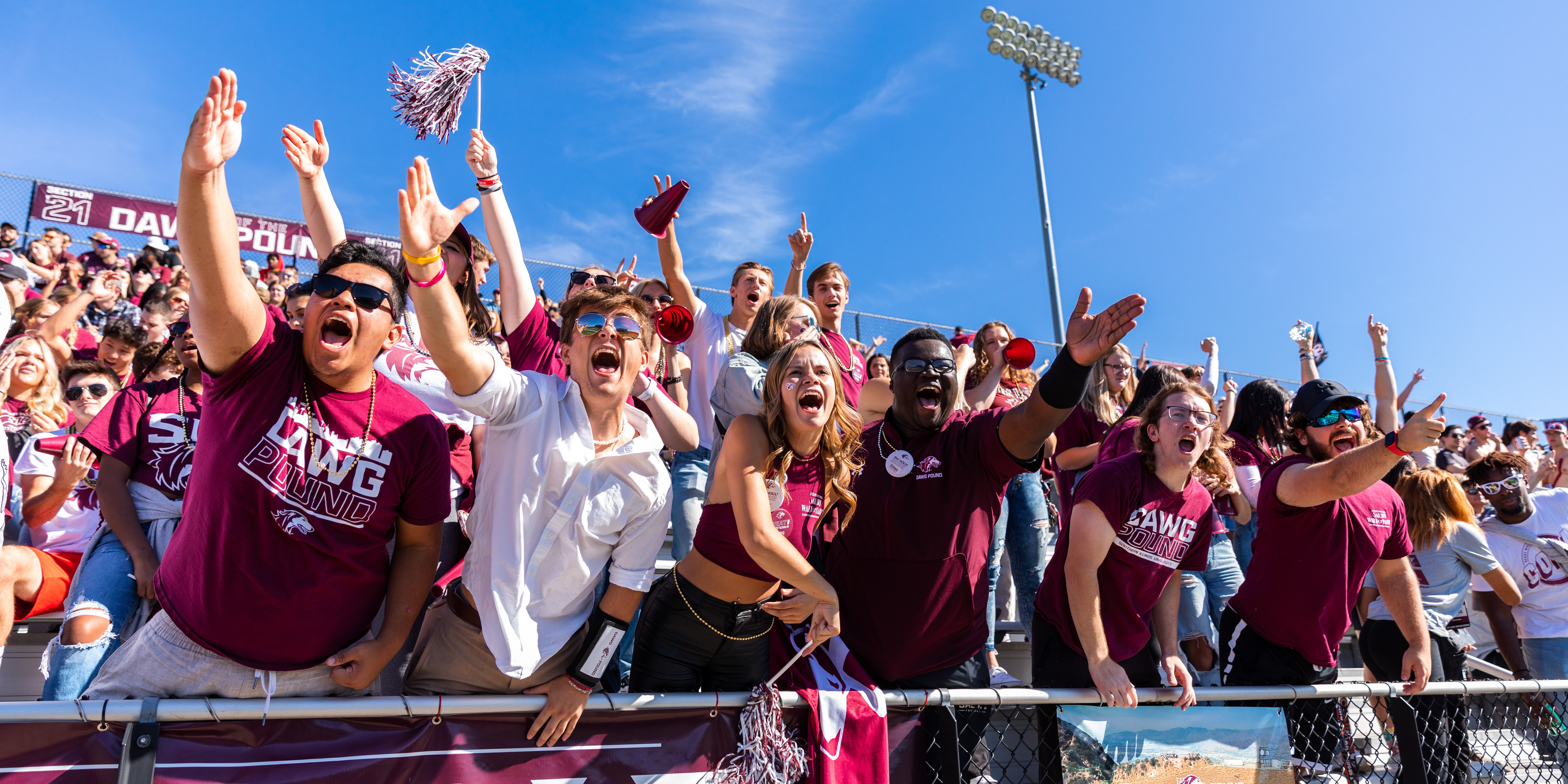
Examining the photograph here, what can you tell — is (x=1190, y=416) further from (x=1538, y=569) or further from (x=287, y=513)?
(x=1538, y=569)

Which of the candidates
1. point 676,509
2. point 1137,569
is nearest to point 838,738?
point 1137,569

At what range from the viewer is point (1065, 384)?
307 cm

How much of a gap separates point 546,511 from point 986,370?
3.83 meters

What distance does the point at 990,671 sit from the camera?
194 inches

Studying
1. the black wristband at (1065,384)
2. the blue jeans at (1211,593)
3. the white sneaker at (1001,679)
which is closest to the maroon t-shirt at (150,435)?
the black wristband at (1065,384)

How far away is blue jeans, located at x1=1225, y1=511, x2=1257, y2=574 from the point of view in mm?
5777

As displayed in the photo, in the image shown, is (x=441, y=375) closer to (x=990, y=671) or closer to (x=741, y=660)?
(x=741, y=660)

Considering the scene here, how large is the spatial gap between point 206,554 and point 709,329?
2900 millimetres

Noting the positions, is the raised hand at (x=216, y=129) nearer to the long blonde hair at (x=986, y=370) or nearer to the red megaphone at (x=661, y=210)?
the red megaphone at (x=661, y=210)

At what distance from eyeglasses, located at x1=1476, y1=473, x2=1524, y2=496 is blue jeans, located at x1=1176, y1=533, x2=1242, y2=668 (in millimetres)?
2385

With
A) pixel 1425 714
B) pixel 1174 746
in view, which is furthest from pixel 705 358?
pixel 1425 714

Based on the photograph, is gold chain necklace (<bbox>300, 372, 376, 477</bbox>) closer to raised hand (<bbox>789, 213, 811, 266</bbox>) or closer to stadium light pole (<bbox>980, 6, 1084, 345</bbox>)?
raised hand (<bbox>789, 213, 811, 266</bbox>)

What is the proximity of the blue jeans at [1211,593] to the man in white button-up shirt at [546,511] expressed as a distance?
2996 millimetres

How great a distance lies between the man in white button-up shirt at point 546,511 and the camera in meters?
2.47
